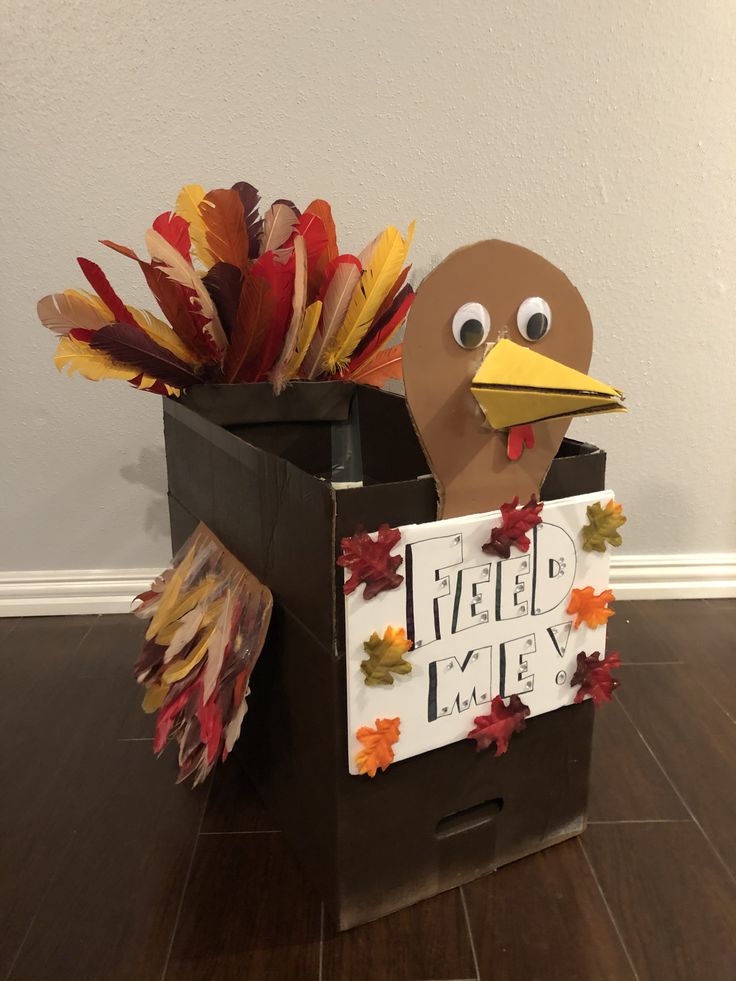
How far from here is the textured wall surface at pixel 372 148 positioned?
1270 millimetres

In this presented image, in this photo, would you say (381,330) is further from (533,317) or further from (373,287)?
(533,317)

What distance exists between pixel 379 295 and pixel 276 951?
0.75 meters

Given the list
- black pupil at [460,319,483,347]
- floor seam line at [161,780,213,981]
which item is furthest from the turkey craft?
floor seam line at [161,780,213,981]

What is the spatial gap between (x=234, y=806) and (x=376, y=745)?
13.6 inches

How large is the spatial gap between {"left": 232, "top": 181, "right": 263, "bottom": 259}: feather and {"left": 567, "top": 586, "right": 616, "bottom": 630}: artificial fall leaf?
599 mm

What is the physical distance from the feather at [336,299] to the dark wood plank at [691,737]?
2.40 feet

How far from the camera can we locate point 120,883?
865 mm

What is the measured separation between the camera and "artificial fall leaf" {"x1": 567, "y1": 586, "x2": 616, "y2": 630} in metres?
0.83

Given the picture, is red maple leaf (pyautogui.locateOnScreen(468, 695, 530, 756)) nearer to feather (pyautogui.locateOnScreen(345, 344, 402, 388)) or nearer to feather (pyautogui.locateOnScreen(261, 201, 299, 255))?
feather (pyautogui.locateOnScreen(345, 344, 402, 388))

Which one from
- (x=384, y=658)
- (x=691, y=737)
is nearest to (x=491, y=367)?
(x=384, y=658)

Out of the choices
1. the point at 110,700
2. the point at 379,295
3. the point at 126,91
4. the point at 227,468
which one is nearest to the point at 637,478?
the point at 379,295

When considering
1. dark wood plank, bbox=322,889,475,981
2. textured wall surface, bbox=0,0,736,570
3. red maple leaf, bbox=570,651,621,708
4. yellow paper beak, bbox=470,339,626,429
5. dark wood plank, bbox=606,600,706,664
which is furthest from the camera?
dark wood plank, bbox=606,600,706,664

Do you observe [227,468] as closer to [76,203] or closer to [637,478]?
[76,203]

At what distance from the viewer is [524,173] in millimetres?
1353
